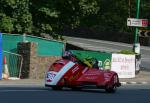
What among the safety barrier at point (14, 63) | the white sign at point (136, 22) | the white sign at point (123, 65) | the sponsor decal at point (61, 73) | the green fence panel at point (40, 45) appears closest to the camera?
the sponsor decal at point (61, 73)

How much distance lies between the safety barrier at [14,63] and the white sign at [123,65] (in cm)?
659

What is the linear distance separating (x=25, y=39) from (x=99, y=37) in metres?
43.8

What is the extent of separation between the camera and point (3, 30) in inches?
1271

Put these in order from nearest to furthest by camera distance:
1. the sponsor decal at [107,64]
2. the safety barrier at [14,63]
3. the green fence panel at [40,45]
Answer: the safety barrier at [14,63] < the green fence panel at [40,45] < the sponsor decal at [107,64]

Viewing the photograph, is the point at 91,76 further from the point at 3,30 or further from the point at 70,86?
the point at 3,30

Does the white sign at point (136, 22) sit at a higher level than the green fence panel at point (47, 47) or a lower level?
higher

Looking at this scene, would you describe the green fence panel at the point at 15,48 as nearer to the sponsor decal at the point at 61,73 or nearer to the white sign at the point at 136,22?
the white sign at the point at 136,22

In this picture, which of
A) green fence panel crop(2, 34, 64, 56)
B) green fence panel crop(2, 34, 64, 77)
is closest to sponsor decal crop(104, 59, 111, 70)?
green fence panel crop(2, 34, 64, 56)

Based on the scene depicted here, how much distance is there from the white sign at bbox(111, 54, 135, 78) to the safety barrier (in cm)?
659

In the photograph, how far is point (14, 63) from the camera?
2720 cm

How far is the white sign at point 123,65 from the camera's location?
106 ft

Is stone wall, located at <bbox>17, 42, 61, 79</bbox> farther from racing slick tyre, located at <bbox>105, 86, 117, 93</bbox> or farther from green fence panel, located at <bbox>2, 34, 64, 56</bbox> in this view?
racing slick tyre, located at <bbox>105, 86, 117, 93</bbox>

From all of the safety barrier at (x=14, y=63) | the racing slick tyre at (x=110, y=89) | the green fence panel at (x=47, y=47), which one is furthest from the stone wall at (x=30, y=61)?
the racing slick tyre at (x=110, y=89)

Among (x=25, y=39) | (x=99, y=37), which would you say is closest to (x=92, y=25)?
(x=99, y=37)
